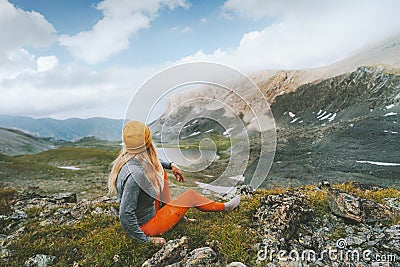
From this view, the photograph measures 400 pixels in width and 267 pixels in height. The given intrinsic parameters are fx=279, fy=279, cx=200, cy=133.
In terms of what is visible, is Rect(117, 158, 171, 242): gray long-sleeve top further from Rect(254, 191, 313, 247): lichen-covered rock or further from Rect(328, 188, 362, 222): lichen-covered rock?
Rect(328, 188, 362, 222): lichen-covered rock

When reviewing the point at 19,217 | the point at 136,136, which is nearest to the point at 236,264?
the point at 136,136

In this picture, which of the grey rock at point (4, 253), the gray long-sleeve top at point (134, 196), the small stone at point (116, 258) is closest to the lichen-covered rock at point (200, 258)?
the gray long-sleeve top at point (134, 196)

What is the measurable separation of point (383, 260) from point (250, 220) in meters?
3.23

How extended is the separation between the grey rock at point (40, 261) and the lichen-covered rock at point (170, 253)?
2395 millimetres

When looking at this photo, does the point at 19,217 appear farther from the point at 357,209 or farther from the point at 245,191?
the point at 357,209

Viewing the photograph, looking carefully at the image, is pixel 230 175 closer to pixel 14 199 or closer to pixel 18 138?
pixel 14 199

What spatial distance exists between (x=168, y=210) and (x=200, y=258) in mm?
1542

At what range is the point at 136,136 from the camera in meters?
5.84

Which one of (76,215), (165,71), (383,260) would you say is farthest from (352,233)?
(76,215)

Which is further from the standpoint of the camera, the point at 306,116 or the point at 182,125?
the point at 306,116

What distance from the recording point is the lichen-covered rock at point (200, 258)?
18.8ft

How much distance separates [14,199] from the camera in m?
14.6

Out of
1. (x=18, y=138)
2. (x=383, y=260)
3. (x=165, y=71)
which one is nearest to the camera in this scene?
(x=165, y=71)

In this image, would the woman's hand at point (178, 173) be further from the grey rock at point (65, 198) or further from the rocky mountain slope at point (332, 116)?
the grey rock at point (65, 198)
